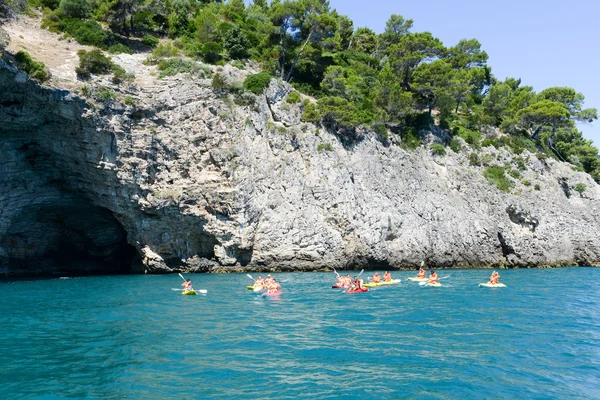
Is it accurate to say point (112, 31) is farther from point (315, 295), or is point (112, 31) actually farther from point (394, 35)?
point (394, 35)

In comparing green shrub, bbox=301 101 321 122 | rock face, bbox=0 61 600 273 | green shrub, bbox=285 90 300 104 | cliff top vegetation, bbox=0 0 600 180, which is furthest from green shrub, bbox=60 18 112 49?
green shrub, bbox=301 101 321 122

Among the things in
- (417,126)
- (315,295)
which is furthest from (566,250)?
(315,295)

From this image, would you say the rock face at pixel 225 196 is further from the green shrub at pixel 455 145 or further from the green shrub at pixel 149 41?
the green shrub at pixel 149 41

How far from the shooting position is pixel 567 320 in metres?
19.2

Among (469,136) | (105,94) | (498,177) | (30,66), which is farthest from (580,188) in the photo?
(30,66)

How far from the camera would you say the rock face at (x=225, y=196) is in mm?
32875

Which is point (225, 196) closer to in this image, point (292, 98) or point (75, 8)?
point (292, 98)

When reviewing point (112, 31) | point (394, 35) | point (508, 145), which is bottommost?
point (508, 145)

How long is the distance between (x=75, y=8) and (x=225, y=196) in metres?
26.2

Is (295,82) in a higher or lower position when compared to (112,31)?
lower

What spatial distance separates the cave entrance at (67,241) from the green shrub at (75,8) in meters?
20.4

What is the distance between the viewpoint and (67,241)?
135ft

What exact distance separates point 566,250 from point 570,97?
76.6 feet

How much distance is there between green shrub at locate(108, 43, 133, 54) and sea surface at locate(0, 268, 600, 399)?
79.5ft
